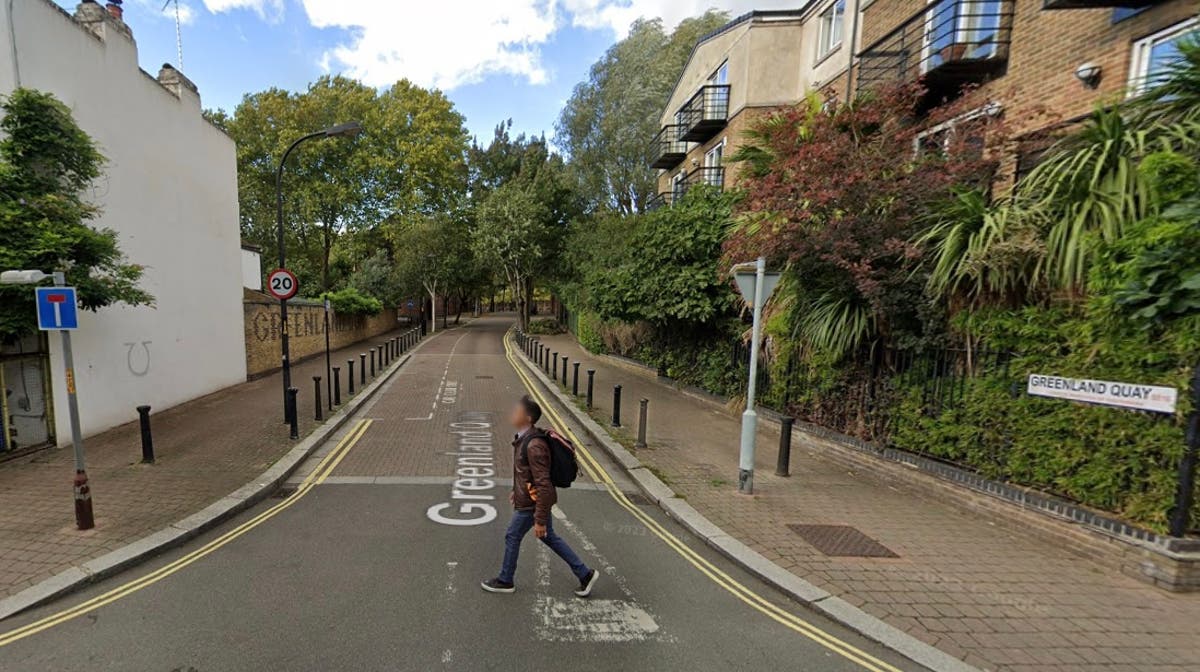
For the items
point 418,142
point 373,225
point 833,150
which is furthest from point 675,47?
point 833,150

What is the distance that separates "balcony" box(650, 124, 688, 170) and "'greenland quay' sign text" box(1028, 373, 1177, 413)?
61.3 feet

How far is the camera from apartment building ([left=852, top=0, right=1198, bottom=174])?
20.2 feet

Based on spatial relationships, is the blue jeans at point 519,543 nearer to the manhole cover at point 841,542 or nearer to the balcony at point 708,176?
the manhole cover at point 841,542

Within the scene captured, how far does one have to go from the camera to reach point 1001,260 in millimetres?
5344

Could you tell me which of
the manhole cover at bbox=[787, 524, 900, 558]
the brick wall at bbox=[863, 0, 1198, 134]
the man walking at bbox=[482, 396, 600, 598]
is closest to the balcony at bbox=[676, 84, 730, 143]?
the brick wall at bbox=[863, 0, 1198, 134]

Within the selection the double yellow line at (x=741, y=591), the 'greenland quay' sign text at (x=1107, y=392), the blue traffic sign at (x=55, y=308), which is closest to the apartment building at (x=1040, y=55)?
the 'greenland quay' sign text at (x=1107, y=392)

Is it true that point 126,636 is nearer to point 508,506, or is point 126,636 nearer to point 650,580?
point 508,506

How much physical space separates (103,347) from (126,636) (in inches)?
306

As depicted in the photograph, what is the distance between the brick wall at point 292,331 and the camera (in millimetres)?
15023

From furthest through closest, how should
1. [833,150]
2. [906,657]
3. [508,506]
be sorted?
[833,150]
[508,506]
[906,657]

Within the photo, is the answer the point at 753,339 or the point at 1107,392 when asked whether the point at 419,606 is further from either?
the point at 1107,392

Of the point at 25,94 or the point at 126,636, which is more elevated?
the point at 25,94

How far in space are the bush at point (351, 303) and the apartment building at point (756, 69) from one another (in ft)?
58.5

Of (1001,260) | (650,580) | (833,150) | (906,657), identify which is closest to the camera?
(906,657)
